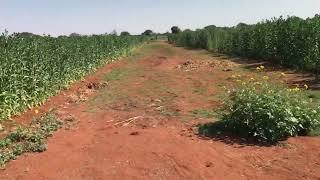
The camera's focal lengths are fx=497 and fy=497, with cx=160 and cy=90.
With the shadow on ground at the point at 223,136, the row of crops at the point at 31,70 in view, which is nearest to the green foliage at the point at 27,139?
the row of crops at the point at 31,70

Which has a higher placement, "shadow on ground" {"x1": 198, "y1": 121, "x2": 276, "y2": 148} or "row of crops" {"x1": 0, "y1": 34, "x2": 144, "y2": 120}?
"row of crops" {"x1": 0, "y1": 34, "x2": 144, "y2": 120}

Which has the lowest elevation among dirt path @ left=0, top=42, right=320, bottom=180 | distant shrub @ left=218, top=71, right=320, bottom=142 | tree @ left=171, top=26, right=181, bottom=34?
tree @ left=171, top=26, right=181, bottom=34

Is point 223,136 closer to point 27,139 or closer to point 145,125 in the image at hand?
point 145,125

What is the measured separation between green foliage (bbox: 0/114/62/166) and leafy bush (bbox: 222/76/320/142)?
326cm

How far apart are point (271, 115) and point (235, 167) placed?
60.7 inches

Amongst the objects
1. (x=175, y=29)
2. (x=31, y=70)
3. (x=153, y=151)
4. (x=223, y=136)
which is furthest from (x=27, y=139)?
(x=175, y=29)

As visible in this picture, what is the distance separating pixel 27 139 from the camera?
27.9 feet

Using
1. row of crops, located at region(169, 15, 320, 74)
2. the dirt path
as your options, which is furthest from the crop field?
row of crops, located at region(169, 15, 320, 74)

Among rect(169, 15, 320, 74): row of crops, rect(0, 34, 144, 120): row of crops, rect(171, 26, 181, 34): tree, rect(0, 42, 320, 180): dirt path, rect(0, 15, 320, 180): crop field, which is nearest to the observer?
rect(0, 42, 320, 180): dirt path

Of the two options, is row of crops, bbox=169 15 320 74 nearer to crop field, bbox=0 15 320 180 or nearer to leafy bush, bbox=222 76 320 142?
crop field, bbox=0 15 320 180

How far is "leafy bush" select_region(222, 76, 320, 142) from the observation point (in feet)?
26.8

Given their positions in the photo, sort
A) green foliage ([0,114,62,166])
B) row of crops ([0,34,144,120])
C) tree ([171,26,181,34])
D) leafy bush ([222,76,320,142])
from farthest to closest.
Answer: tree ([171,26,181,34])
row of crops ([0,34,144,120])
leafy bush ([222,76,320,142])
green foliage ([0,114,62,166])

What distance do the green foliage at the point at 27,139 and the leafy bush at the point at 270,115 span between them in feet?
10.7

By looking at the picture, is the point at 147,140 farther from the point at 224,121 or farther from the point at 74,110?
the point at 74,110
